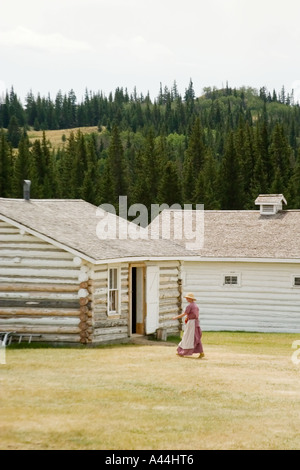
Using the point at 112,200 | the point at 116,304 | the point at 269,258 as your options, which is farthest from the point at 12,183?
the point at 116,304

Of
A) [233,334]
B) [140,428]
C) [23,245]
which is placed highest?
[23,245]

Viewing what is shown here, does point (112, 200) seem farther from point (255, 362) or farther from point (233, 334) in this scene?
point (255, 362)

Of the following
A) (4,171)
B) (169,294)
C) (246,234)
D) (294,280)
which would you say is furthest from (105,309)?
(4,171)

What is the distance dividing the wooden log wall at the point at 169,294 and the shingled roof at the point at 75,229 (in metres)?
0.68

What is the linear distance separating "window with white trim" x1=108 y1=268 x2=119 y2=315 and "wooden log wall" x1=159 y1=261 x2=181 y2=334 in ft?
10.2

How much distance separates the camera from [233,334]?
3344cm

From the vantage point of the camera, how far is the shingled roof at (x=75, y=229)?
23906 millimetres

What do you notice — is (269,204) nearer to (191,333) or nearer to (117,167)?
(191,333)

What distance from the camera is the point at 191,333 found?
71.9 ft

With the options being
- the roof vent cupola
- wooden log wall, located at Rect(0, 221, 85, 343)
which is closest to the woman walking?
wooden log wall, located at Rect(0, 221, 85, 343)

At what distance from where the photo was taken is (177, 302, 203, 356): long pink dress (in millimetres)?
21844

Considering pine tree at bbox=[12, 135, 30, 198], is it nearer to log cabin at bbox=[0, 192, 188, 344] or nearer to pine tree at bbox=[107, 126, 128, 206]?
pine tree at bbox=[107, 126, 128, 206]

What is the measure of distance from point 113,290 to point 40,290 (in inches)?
99.1

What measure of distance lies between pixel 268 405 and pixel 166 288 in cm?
1363
